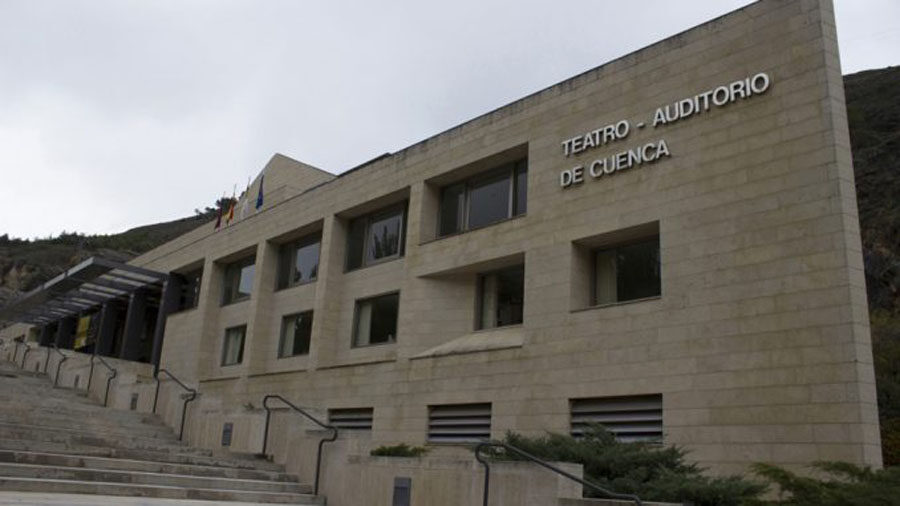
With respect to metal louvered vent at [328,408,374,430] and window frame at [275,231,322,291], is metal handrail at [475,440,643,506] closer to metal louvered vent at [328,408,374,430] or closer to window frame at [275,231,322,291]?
metal louvered vent at [328,408,374,430]

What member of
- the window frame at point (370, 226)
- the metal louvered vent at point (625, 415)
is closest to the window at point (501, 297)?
the window frame at point (370, 226)

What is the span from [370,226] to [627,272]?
1024 cm

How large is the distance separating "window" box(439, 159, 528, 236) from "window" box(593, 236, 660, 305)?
2.95 m

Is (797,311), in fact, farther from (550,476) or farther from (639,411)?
(550,476)

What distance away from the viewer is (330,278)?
25.3 metres

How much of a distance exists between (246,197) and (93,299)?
11.3m

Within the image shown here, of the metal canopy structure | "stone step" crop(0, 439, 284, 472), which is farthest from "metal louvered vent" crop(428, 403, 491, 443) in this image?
the metal canopy structure

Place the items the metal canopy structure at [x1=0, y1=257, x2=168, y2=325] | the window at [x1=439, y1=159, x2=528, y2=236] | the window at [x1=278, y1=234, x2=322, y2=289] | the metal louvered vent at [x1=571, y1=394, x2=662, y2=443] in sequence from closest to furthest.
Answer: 1. the metal louvered vent at [x1=571, y1=394, x2=662, y2=443]
2. the window at [x1=439, y1=159, x2=528, y2=236]
3. the window at [x1=278, y1=234, x2=322, y2=289]
4. the metal canopy structure at [x1=0, y1=257, x2=168, y2=325]

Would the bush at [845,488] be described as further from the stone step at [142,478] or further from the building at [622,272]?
the stone step at [142,478]

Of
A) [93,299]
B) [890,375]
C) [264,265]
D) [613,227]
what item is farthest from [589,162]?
[93,299]

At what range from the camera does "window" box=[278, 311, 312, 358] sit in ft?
86.6

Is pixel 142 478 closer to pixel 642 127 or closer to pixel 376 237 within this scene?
pixel 642 127

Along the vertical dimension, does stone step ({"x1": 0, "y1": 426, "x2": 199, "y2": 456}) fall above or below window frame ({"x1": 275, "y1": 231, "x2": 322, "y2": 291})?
below

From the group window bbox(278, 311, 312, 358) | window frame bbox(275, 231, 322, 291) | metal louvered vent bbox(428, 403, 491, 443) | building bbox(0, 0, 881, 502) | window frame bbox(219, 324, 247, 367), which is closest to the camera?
building bbox(0, 0, 881, 502)
